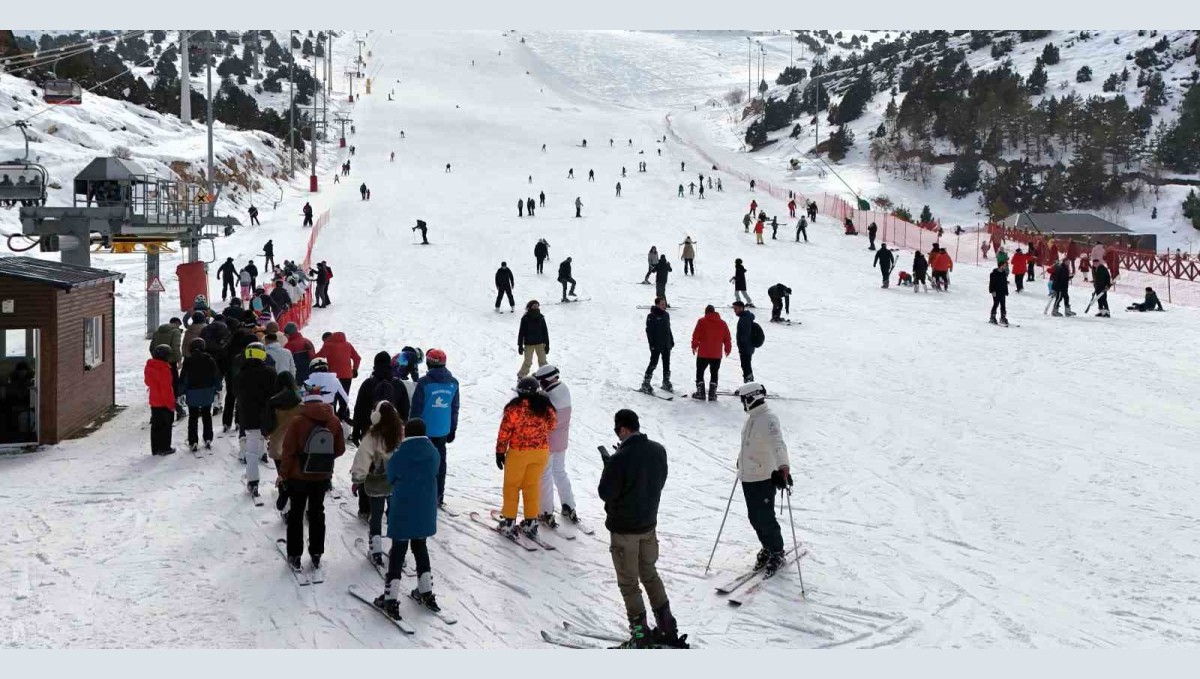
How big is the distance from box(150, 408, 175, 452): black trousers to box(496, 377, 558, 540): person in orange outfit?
14.1 ft

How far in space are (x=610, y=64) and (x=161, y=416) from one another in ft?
451

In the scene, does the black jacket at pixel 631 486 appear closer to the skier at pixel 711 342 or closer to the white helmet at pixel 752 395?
the white helmet at pixel 752 395

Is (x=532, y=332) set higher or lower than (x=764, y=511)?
higher

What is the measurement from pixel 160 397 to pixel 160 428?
0.35 meters

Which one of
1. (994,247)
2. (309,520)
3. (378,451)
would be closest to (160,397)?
(309,520)

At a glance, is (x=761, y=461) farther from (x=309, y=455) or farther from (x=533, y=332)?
(x=533, y=332)

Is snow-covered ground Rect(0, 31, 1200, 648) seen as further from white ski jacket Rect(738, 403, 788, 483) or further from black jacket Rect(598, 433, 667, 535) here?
black jacket Rect(598, 433, 667, 535)

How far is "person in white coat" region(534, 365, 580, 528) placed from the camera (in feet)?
27.6

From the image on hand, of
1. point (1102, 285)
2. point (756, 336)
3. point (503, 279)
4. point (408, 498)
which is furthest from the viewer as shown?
point (503, 279)

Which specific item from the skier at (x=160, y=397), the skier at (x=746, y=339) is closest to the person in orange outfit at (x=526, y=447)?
the skier at (x=160, y=397)

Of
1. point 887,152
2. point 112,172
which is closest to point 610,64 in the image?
point 887,152

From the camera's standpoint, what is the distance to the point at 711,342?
14141mm

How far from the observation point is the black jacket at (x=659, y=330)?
1448cm

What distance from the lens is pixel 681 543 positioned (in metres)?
8.87
